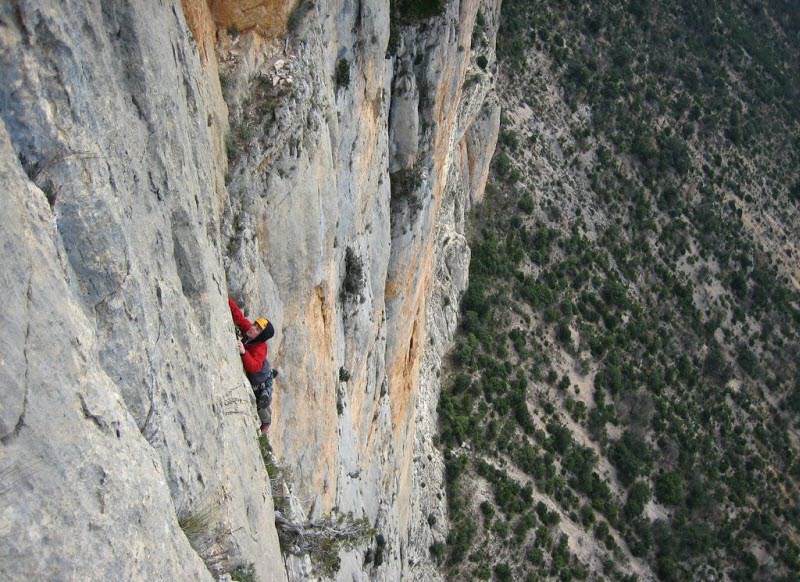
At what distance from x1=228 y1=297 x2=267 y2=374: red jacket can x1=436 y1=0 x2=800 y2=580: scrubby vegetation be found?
1186 inches

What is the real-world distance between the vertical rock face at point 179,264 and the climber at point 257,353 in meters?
0.42

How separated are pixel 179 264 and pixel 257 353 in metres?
2.72

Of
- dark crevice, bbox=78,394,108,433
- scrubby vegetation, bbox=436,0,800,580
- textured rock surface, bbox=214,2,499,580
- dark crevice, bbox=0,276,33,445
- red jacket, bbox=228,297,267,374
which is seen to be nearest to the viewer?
dark crevice, bbox=0,276,33,445

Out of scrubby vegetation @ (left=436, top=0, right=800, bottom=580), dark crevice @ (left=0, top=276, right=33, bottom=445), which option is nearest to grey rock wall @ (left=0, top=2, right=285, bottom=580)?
dark crevice @ (left=0, top=276, right=33, bottom=445)

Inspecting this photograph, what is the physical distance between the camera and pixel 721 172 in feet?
216

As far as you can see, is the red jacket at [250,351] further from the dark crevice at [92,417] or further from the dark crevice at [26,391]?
the dark crevice at [26,391]

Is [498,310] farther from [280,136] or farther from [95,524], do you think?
[95,524]

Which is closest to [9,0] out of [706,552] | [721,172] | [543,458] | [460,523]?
[460,523]

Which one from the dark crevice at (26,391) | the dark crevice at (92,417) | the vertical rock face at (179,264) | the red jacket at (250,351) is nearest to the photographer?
the dark crevice at (26,391)

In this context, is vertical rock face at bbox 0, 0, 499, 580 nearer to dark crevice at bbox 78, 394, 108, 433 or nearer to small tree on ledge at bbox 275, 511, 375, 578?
dark crevice at bbox 78, 394, 108, 433

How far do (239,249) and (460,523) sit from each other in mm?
31755

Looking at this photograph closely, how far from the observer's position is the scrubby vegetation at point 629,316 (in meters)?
43.6

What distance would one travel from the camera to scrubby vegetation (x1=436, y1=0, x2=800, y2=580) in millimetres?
43625

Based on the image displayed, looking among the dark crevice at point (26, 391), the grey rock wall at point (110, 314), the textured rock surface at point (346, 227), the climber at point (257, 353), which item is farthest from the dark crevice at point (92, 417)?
the textured rock surface at point (346, 227)
